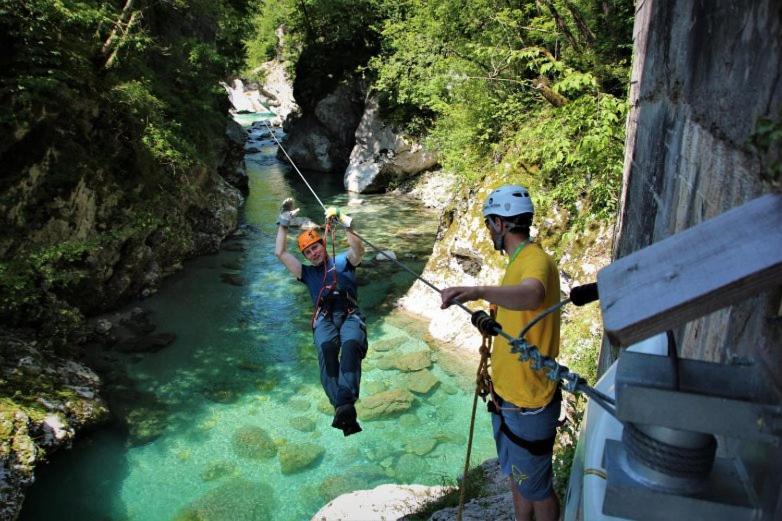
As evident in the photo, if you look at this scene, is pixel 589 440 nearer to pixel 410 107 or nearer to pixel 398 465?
pixel 398 465

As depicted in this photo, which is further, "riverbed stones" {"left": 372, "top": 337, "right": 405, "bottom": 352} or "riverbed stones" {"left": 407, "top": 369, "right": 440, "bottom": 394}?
"riverbed stones" {"left": 372, "top": 337, "right": 405, "bottom": 352}

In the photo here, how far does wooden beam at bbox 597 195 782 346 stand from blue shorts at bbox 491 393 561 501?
2.22m

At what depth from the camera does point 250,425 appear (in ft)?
27.0

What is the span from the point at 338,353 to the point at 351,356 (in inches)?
10.8

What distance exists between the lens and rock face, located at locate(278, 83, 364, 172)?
24.8 metres

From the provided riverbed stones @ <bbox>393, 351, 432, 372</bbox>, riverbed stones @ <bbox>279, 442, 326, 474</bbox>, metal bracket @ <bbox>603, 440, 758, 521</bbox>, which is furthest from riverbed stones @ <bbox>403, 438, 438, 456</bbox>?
metal bracket @ <bbox>603, 440, 758, 521</bbox>

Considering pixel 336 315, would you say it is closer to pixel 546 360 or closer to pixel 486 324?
pixel 486 324

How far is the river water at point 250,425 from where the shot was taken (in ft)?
22.7

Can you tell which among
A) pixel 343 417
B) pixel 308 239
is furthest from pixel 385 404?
pixel 308 239

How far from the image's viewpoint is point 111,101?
1055 cm

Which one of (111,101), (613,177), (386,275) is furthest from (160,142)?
(613,177)

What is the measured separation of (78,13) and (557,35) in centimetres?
785

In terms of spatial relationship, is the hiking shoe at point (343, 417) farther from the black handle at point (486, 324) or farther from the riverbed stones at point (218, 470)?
the riverbed stones at point (218, 470)

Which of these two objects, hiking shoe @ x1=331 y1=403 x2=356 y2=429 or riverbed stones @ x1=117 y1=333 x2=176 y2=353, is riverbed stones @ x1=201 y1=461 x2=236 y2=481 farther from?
riverbed stones @ x1=117 y1=333 x2=176 y2=353
